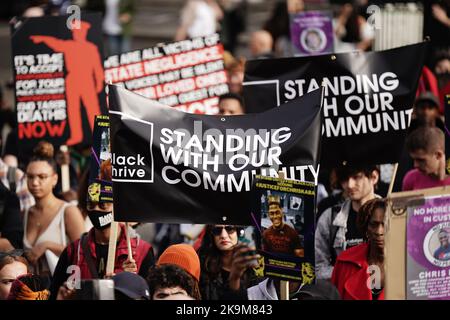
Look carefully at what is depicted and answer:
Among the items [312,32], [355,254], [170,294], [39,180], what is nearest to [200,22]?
[312,32]

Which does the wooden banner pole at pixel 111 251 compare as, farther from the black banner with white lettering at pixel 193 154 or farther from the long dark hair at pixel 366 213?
the long dark hair at pixel 366 213

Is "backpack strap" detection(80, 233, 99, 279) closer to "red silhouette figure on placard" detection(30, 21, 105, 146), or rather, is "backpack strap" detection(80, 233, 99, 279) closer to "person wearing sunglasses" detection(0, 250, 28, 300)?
"person wearing sunglasses" detection(0, 250, 28, 300)

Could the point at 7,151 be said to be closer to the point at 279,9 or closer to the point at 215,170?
the point at 215,170

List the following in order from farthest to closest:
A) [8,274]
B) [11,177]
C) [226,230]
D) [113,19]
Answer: [113,19]
[11,177]
[226,230]
[8,274]

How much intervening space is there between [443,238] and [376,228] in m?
0.99

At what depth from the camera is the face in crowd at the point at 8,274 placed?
6977mm

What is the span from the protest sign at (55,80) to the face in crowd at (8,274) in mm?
2533

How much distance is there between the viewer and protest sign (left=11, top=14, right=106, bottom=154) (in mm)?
9445

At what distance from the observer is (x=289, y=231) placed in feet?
20.7

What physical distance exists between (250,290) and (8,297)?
1.31 metres

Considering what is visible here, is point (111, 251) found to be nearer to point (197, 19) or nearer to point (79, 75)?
point (79, 75)

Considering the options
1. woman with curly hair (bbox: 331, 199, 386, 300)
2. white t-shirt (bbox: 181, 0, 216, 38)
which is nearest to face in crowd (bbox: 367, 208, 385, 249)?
woman with curly hair (bbox: 331, 199, 386, 300)

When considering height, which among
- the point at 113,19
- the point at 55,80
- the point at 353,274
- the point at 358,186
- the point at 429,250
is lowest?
the point at 353,274

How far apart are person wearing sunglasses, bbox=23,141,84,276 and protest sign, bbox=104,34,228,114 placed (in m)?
1.47
